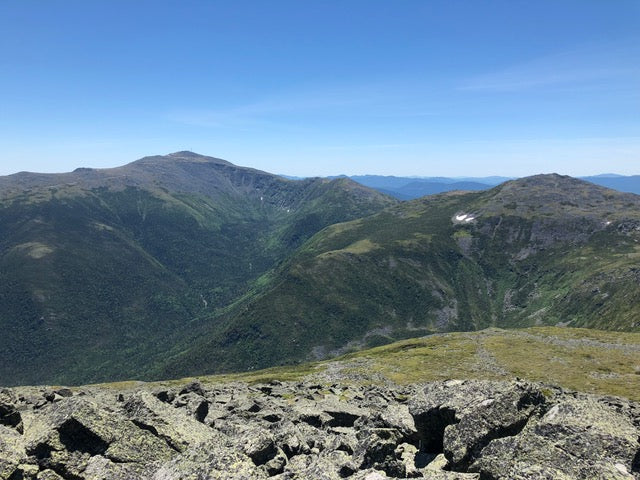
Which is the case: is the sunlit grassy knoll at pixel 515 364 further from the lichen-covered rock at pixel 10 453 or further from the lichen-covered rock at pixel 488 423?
the lichen-covered rock at pixel 488 423

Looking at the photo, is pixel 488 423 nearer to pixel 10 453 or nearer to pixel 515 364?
pixel 10 453

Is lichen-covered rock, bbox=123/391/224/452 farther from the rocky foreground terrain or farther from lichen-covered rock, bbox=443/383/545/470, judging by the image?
lichen-covered rock, bbox=443/383/545/470

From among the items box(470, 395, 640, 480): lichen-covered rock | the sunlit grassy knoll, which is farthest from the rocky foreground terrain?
the sunlit grassy knoll

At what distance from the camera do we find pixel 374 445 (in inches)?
867

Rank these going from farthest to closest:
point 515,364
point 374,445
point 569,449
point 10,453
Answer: point 515,364, point 374,445, point 10,453, point 569,449

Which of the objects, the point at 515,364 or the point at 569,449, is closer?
the point at 569,449

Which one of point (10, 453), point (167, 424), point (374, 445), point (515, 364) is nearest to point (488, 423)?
point (374, 445)

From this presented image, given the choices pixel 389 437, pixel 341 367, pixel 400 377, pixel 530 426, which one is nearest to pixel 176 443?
pixel 389 437

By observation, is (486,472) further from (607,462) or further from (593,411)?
(593,411)

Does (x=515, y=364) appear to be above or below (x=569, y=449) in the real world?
below

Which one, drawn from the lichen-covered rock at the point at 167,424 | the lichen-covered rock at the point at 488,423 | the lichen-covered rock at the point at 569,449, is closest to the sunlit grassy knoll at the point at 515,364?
the lichen-covered rock at the point at 167,424

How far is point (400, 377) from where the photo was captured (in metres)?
128

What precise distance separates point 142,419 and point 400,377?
112037mm

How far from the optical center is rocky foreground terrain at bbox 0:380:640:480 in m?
17.8
